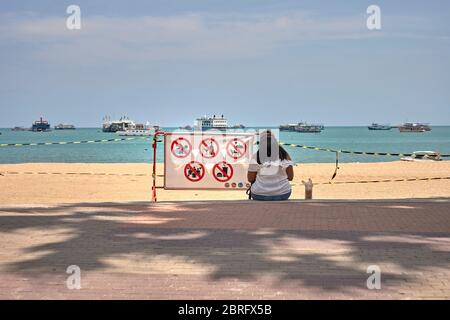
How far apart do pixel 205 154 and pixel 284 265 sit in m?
12.1

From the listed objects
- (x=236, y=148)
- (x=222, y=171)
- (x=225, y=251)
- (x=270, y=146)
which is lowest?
(x=225, y=251)

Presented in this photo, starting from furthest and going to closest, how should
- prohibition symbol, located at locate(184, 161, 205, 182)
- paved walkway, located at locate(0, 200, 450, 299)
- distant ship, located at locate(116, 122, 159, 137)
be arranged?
distant ship, located at locate(116, 122, 159, 137), prohibition symbol, located at locate(184, 161, 205, 182), paved walkway, located at locate(0, 200, 450, 299)

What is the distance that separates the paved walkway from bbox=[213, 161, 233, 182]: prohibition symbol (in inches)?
276

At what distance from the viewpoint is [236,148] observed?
18.9 metres

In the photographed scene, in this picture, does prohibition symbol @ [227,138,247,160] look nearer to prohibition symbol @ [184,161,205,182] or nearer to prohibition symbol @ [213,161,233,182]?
prohibition symbol @ [213,161,233,182]

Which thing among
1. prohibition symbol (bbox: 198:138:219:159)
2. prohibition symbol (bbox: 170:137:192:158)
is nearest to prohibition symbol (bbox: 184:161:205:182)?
prohibition symbol (bbox: 170:137:192:158)

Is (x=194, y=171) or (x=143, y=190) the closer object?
(x=194, y=171)

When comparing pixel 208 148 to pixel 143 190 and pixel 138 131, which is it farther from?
pixel 138 131

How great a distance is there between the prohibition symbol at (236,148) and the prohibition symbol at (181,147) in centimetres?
130

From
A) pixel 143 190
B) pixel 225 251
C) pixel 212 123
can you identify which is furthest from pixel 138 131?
pixel 225 251

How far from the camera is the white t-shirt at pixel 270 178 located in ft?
38.2

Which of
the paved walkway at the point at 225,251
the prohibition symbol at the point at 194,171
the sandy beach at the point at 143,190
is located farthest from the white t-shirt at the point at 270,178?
the sandy beach at the point at 143,190

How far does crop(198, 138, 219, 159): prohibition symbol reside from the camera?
18.7m

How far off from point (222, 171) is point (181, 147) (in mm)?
1500
